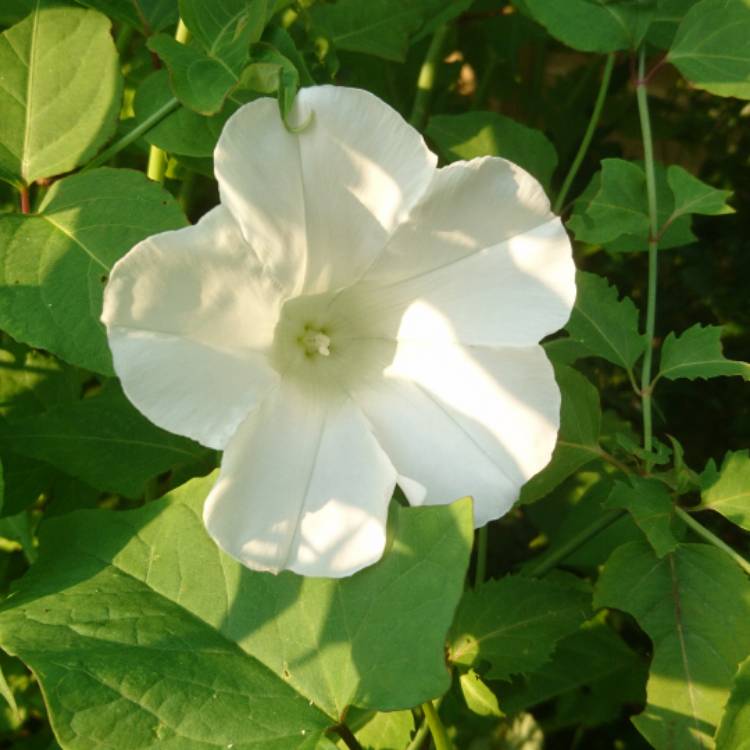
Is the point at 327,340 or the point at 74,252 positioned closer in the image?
the point at 74,252

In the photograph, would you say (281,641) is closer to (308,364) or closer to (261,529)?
(261,529)

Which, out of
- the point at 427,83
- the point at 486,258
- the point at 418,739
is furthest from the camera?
the point at 427,83

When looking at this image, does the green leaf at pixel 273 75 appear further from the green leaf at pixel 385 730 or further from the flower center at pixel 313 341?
the green leaf at pixel 385 730

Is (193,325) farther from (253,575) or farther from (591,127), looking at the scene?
(591,127)

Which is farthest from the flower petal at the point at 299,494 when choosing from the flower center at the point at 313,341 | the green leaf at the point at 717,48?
the green leaf at the point at 717,48

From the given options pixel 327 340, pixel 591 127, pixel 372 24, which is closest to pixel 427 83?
pixel 372 24

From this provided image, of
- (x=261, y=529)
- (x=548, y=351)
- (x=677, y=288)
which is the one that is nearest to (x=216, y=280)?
(x=261, y=529)

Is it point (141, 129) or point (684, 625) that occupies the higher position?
point (141, 129)

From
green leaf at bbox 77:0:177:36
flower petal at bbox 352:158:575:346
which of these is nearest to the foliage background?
green leaf at bbox 77:0:177:36
